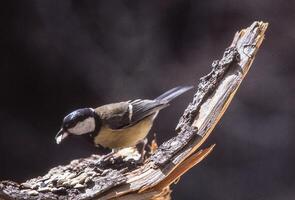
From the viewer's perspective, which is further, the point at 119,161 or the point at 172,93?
the point at 172,93

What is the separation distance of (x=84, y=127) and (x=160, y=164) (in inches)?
9.9

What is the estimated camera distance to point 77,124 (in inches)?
40.3

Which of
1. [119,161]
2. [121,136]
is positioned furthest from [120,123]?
[119,161]

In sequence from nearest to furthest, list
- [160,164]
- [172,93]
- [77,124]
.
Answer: [160,164] < [77,124] < [172,93]

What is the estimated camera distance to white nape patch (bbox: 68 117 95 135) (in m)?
1.02

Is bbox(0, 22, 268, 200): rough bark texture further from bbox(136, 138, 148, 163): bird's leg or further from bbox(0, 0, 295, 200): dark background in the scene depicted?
bbox(0, 0, 295, 200): dark background

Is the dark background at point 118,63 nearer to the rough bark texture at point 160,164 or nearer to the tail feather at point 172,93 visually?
the tail feather at point 172,93

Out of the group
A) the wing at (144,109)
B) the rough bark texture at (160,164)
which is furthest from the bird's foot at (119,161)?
the wing at (144,109)

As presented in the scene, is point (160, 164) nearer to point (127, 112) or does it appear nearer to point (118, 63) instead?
point (127, 112)

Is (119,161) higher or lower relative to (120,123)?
lower

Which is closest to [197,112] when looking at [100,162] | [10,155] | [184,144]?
[184,144]

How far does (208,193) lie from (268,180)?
168 millimetres

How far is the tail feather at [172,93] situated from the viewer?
1.15 m

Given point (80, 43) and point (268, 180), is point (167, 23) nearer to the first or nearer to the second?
point (80, 43)
